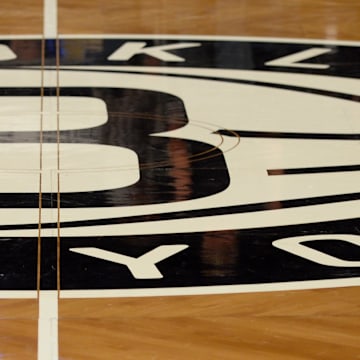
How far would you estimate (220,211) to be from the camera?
6664 mm

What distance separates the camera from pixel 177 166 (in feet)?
23.9

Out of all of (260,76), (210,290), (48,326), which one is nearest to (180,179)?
(210,290)

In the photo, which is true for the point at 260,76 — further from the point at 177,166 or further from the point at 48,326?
the point at 48,326

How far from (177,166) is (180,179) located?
0.63 ft

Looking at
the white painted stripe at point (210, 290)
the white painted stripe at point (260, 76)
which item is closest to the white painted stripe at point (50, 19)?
the white painted stripe at point (260, 76)

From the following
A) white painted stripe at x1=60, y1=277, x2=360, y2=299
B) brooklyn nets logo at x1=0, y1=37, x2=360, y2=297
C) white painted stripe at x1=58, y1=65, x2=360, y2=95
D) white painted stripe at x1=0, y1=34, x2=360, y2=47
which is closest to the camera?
white painted stripe at x1=60, y1=277, x2=360, y2=299

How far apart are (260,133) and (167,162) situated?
0.82m

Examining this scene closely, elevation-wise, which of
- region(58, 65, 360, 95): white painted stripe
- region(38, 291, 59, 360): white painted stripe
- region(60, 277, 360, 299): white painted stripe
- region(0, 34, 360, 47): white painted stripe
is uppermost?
region(0, 34, 360, 47): white painted stripe

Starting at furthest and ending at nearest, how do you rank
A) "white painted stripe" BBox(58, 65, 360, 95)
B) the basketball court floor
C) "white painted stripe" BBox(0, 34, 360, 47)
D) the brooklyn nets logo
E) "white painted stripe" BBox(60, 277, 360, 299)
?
"white painted stripe" BBox(0, 34, 360, 47), "white painted stripe" BBox(58, 65, 360, 95), the brooklyn nets logo, "white painted stripe" BBox(60, 277, 360, 299), the basketball court floor

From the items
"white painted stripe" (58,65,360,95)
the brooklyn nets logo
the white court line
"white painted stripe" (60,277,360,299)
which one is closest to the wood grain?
the brooklyn nets logo

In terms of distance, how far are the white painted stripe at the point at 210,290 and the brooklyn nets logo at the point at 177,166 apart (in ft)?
0.04

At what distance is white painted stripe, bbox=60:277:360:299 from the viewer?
5.63 metres

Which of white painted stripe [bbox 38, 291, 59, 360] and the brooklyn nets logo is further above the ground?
the brooklyn nets logo

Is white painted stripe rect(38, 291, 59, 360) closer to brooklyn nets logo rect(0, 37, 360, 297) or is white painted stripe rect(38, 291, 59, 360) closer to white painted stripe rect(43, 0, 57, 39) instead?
brooklyn nets logo rect(0, 37, 360, 297)
